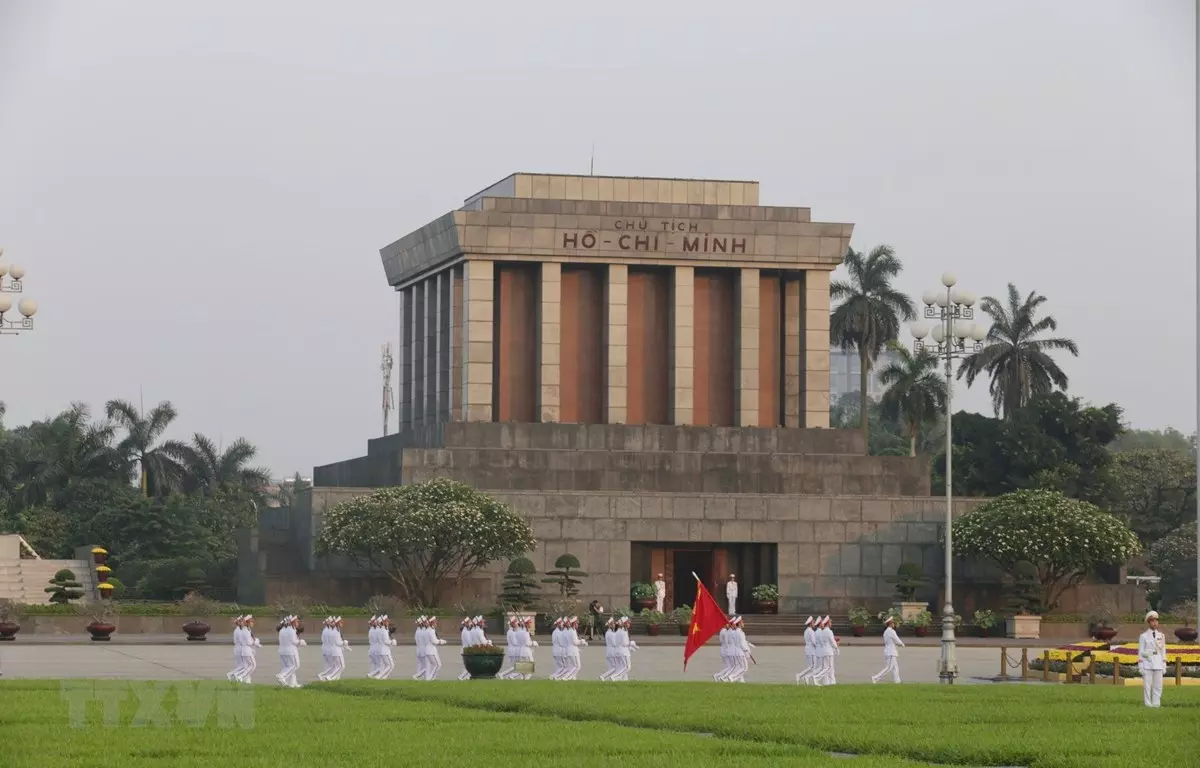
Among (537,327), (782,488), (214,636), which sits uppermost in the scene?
(537,327)

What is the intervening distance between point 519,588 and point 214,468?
47.0 m

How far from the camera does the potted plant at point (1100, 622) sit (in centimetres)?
5962

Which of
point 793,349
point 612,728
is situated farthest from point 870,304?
point 612,728

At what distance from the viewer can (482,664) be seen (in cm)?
4178

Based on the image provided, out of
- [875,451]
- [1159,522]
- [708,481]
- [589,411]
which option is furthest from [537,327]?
[875,451]

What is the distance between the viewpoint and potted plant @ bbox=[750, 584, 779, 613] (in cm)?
6650

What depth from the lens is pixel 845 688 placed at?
3766 centimetres

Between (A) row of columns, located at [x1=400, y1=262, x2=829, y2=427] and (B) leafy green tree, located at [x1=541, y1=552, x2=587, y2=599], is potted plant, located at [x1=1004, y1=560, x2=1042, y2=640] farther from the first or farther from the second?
(B) leafy green tree, located at [x1=541, y1=552, x2=587, y2=599]

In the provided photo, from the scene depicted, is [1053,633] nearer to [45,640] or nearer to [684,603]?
[684,603]

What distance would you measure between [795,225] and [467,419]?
13981mm

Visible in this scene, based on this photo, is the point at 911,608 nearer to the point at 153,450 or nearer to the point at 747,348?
the point at 747,348

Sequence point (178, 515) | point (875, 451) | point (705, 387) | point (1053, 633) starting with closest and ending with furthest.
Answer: point (1053, 633) → point (705, 387) → point (178, 515) → point (875, 451)

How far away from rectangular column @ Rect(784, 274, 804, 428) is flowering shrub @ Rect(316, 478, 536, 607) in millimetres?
13968

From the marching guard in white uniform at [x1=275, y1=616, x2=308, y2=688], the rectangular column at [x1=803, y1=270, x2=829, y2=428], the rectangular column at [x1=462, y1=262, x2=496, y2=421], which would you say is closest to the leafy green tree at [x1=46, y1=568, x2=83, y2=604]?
the rectangular column at [x1=462, y1=262, x2=496, y2=421]
